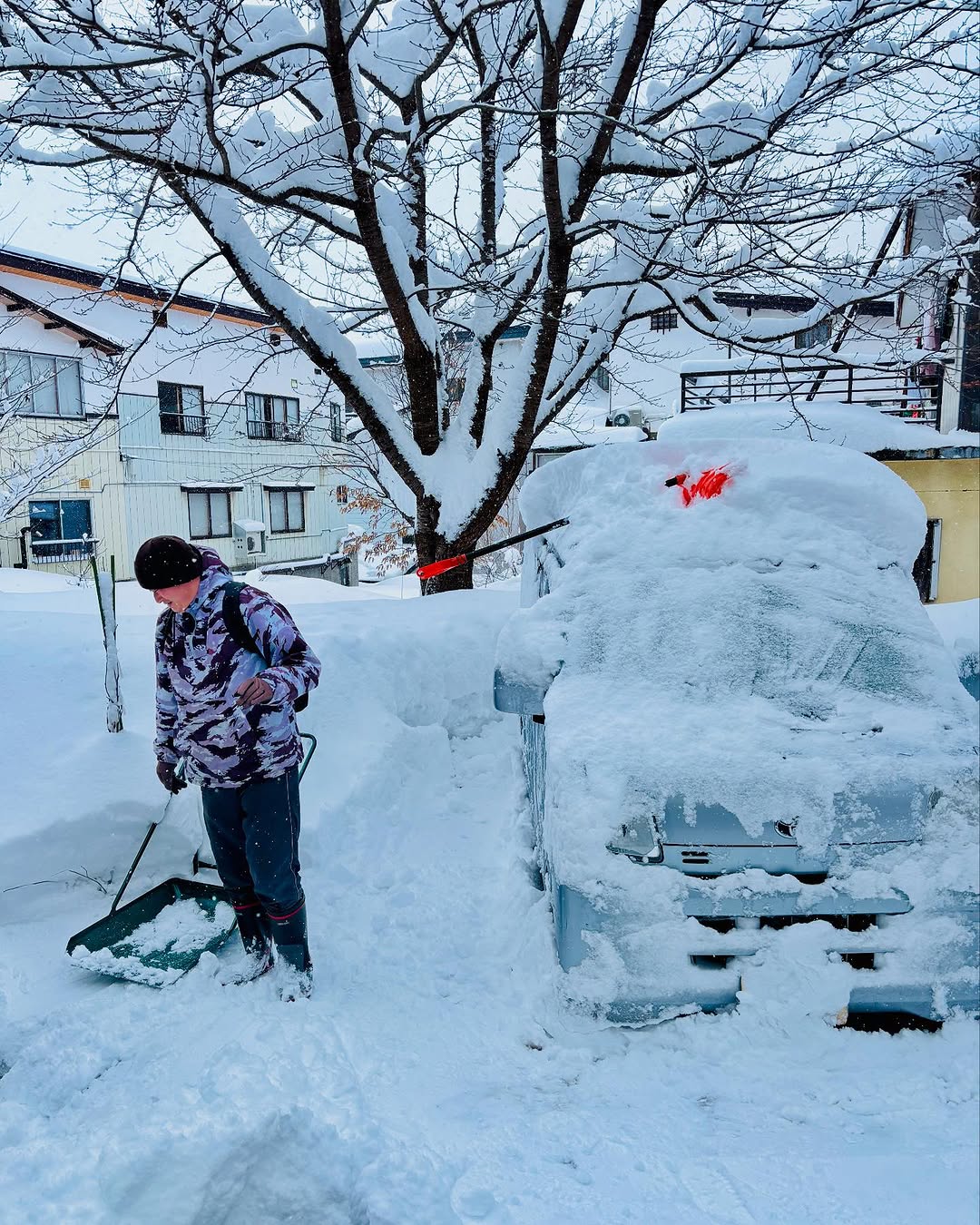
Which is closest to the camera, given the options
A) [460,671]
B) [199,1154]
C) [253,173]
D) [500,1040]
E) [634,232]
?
[199,1154]

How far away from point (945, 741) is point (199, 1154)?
8.72 feet

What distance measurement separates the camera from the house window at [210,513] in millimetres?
21016

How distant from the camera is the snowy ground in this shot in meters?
1.99

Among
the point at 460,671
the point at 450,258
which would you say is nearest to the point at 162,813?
the point at 460,671

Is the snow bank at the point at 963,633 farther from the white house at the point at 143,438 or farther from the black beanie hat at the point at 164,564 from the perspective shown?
the white house at the point at 143,438

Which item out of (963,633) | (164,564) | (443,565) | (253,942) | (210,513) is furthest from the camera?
(210,513)

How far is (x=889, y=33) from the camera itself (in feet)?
19.6

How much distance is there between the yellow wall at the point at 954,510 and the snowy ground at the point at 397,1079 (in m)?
11.3

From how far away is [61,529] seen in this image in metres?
17.8

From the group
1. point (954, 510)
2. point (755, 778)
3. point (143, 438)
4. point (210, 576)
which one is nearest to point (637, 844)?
point (755, 778)

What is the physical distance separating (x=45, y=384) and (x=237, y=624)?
57.3 feet

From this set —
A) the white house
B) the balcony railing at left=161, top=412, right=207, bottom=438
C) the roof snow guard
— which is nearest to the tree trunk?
the white house

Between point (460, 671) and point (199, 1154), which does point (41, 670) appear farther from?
point (199, 1154)

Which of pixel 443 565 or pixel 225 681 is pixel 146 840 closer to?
pixel 225 681
